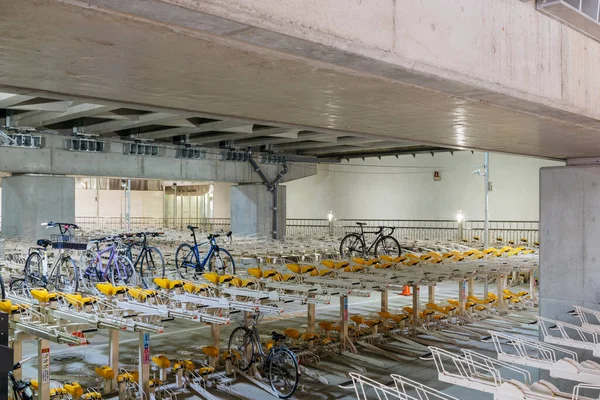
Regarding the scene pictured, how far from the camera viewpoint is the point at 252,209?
2423 cm

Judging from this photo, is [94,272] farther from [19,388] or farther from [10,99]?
[19,388]

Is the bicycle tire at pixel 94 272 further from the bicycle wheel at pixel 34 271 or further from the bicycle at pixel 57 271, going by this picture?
the bicycle wheel at pixel 34 271

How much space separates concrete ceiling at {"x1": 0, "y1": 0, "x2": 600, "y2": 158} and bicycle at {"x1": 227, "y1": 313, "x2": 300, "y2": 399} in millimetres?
3494

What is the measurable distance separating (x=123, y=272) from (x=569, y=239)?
26.0ft

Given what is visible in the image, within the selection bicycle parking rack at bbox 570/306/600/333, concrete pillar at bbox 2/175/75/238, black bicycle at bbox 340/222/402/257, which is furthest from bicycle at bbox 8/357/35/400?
concrete pillar at bbox 2/175/75/238

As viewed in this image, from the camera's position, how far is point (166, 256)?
15234mm

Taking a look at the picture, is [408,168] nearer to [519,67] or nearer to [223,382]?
[223,382]

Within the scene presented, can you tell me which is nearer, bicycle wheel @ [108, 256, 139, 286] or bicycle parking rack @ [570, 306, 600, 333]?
bicycle parking rack @ [570, 306, 600, 333]

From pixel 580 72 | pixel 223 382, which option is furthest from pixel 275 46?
pixel 223 382

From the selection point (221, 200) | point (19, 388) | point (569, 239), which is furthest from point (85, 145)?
point (221, 200)

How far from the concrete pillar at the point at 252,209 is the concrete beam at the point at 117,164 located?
2.11 ft

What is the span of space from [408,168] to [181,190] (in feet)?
56.3

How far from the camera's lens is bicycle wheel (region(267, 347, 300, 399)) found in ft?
29.2

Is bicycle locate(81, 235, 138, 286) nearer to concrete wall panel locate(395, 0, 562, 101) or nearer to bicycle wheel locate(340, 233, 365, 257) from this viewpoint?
bicycle wheel locate(340, 233, 365, 257)
